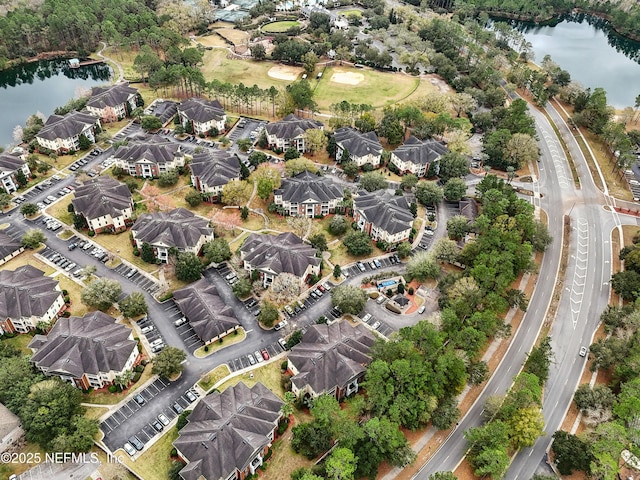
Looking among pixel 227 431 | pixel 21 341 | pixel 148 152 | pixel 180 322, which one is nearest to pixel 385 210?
pixel 180 322

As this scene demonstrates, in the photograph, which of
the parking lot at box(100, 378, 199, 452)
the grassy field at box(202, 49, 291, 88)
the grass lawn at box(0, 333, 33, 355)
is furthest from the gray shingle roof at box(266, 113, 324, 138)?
the grass lawn at box(0, 333, 33, 355)

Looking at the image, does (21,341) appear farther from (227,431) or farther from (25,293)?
(227,431)

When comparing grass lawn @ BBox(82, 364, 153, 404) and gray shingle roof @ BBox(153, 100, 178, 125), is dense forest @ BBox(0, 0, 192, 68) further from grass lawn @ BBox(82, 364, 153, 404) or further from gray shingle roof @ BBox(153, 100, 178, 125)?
grass lawn @ BBox(82, 364, 153, 404)

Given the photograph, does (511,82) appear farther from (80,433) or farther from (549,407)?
(80,433)

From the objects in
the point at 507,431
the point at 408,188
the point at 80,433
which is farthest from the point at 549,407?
the point at 80,433

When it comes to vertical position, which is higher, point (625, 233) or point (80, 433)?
point (625, 233)

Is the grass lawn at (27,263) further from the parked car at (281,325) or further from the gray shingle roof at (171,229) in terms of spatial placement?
the parked car at (281,325)
